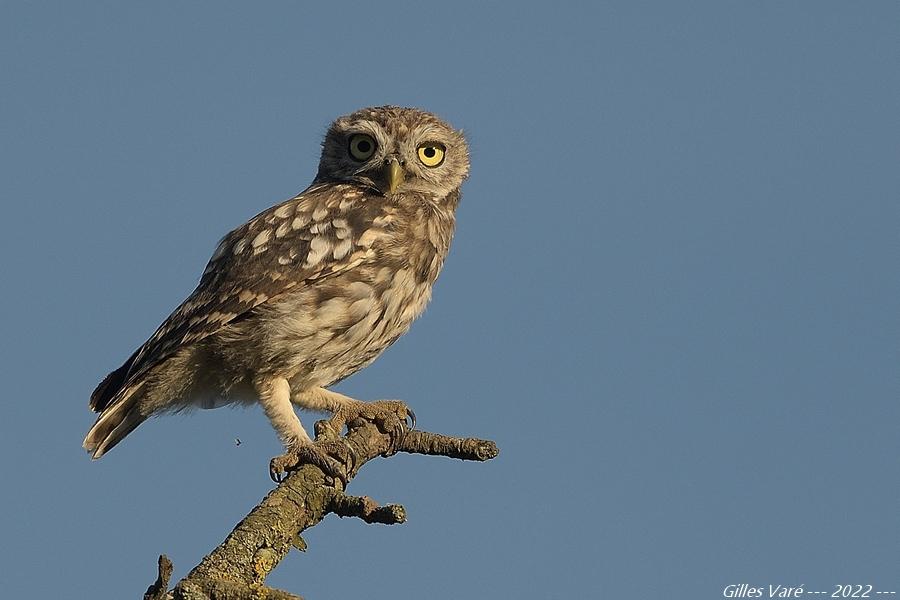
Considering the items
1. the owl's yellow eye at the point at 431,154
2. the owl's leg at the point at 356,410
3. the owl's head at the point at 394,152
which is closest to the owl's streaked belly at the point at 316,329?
the owl's leg at the point at 356,410

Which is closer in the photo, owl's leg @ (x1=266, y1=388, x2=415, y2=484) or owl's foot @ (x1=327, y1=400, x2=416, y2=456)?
owl's leg @ (x1=266, y1=388, x2=415, y2=484)

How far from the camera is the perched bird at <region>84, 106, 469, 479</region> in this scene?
6191 mm

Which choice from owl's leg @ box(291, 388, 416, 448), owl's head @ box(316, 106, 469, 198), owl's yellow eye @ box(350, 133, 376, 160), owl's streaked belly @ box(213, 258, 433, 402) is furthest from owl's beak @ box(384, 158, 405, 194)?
owl's leg @ box(291, 388, 416, 448)

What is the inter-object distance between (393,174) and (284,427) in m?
1.74

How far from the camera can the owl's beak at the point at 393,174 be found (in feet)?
22.6

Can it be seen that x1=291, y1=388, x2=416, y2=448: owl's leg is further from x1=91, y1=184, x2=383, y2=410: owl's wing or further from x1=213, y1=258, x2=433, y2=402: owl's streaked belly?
x1=91, y1=184, x2=383, y2=410: owl's wing

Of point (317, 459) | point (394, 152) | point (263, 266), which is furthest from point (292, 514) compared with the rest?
point (394, 152)

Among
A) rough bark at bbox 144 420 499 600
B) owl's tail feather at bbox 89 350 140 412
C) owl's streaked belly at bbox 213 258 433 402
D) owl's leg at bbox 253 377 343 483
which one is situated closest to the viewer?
rough bark at bbox 144 420 499 600

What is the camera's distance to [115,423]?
644 centimetres

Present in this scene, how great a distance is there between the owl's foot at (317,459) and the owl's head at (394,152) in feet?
6.30

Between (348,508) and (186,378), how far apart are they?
246 cm

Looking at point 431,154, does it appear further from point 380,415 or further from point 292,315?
point 380,415

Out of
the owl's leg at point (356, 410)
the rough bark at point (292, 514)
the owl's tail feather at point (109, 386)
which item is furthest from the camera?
the owl's tail feather at point (109, 386)

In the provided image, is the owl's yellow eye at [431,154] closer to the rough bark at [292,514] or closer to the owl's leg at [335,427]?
the owl's leg at [335,427]
